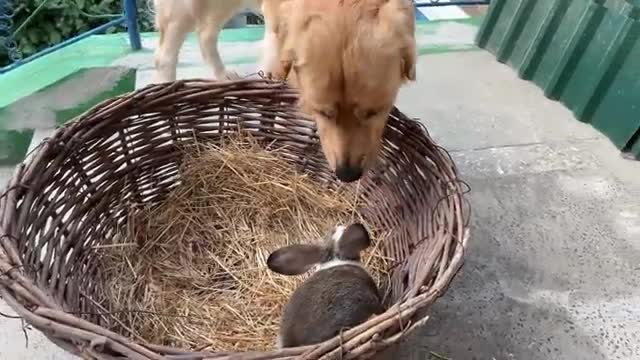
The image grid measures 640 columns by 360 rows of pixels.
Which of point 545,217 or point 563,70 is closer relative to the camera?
point 545,217

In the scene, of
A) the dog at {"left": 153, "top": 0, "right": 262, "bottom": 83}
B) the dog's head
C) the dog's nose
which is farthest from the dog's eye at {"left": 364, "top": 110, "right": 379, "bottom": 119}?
the dog at {"left": 153, "top": 0, "right": 262, "bottom": 83}

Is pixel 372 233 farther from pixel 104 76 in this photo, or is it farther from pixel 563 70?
pixel 104 76

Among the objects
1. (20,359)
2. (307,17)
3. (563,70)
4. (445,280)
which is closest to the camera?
(445,280)

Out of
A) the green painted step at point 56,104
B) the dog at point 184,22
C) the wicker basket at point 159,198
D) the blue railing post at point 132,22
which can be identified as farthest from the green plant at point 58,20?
the wicker basket at point 159,198

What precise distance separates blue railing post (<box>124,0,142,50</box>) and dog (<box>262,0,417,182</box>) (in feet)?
5.02

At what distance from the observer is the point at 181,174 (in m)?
2.37

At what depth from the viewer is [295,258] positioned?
1898mm

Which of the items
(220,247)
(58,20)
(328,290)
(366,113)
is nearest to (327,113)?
(366,113)

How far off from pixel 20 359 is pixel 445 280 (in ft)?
3.55

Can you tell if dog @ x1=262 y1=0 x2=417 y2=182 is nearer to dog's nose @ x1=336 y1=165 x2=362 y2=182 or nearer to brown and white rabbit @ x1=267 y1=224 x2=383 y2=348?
dog's nose @ x1=336 y1=165 x2=362 y2=182

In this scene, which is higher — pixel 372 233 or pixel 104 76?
pixel 372 233

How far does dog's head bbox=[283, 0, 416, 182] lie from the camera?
1749mm

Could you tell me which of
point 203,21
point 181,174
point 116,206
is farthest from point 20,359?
point 203,21

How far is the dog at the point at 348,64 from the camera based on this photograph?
175cm
